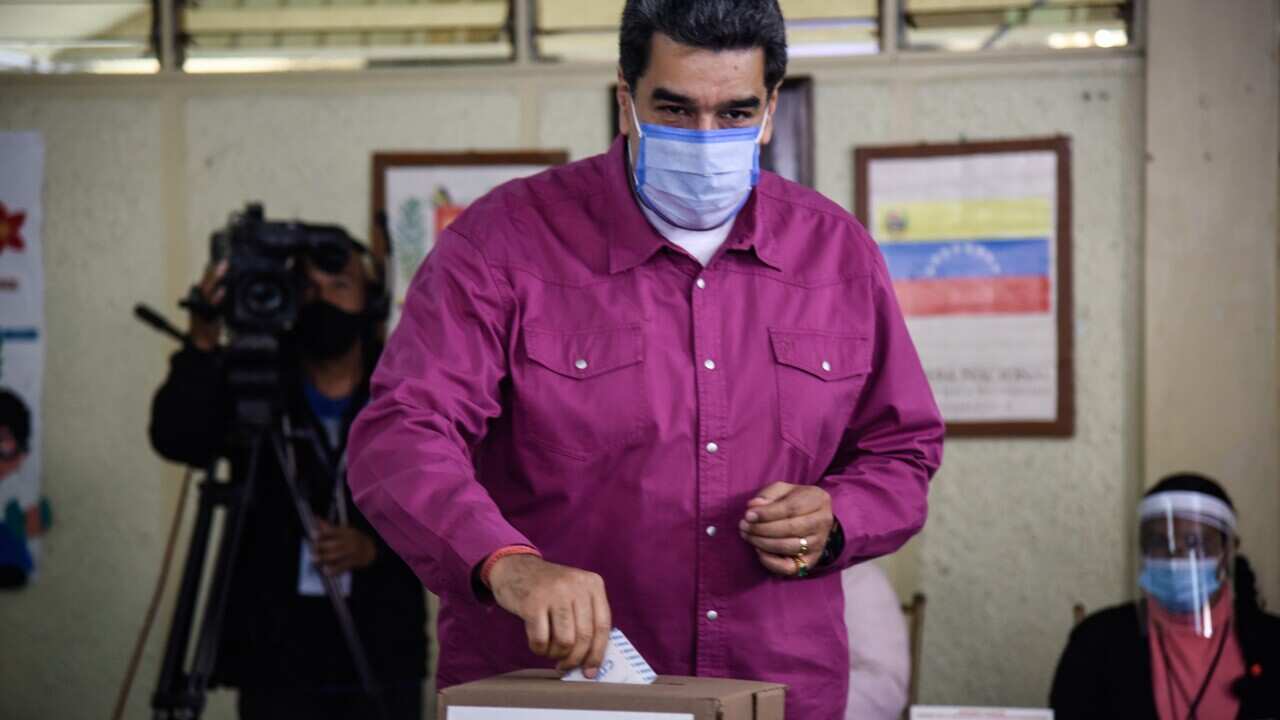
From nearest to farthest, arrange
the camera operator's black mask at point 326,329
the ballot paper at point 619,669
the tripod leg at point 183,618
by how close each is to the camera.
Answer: the ballot paper at point 619,669
the tripod leg at point 183,618
the camera operator's black mask at point 326,329

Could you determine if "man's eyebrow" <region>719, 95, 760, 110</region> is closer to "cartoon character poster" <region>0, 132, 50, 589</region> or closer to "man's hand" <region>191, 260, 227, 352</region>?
"man's hand" <region>191, 260, 227, 352</region>

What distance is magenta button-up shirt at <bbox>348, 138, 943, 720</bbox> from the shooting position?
1.59 m

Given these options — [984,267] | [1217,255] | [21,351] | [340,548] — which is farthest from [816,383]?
[21,351]

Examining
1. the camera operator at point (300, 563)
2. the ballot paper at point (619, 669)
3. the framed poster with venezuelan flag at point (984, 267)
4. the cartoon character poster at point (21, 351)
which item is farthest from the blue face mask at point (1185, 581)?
the cartoon character poster at point (21, 351)

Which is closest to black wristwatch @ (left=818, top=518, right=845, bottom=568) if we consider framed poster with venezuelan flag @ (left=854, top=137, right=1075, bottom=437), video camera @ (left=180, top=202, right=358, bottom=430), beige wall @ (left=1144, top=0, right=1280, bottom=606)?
video camera @ (left=180, top=202, right=358, bottom=430)

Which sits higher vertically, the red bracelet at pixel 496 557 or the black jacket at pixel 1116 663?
the red bracelet at pixel 496 557

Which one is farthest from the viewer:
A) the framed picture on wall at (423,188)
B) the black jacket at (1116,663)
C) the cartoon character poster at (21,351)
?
the cartoon character poster at (21,351)

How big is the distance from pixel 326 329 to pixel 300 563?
1.63ft

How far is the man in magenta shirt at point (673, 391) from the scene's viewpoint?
5.19ft

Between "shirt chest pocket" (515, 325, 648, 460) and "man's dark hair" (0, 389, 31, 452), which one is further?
"man's dark hair" (0, 389, 31, 452)

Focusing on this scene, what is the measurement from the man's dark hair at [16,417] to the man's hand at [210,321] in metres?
1.18

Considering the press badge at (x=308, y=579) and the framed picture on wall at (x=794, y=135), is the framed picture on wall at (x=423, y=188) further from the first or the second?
the press badge at (x=308, y=579)

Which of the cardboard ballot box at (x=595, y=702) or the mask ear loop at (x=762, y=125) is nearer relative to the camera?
the cardboard ballot box at (x=595, y=702)

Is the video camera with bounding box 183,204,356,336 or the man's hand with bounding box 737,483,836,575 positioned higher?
the video camera with bounding box 183,204,356,336
